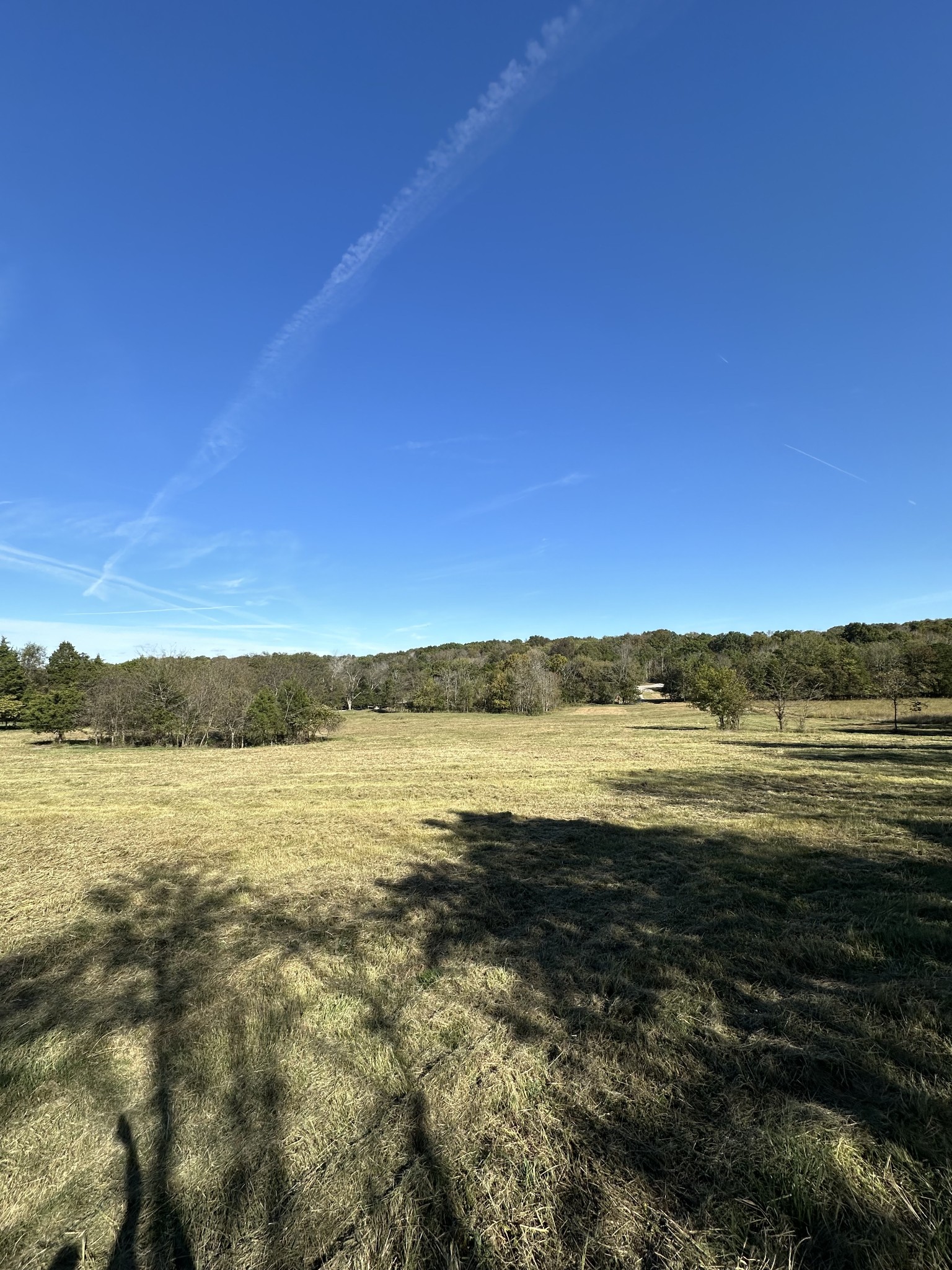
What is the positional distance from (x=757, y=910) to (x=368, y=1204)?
5.57m

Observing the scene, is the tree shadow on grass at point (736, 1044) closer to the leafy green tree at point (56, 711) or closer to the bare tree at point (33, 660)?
the leafy green tree at point (56, 711)

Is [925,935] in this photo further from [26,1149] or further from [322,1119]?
[26,1149]

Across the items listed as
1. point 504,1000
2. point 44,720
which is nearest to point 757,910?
point 504,1000

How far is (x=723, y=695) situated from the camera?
40125 mm

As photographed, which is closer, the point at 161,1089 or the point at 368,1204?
the point at 368,1204

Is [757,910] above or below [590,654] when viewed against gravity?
below

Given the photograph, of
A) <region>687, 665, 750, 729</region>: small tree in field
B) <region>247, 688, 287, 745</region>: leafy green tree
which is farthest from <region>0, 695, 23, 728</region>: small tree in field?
<region>687, 665, 750, 729</region>: small tree in field

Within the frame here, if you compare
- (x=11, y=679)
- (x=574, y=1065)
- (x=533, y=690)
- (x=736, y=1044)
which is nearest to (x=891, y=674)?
(x=533, y=690)

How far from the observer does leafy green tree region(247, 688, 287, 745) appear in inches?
1559

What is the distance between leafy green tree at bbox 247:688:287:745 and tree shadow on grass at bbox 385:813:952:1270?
34.8 metres

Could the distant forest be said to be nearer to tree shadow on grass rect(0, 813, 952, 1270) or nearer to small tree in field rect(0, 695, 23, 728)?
small tree in field rect(0, 695, 23, 728)

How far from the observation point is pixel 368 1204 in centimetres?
279

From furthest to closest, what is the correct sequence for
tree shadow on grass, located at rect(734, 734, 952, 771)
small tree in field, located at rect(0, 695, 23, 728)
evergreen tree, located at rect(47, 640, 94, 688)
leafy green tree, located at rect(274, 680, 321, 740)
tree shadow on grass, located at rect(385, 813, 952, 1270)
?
small tree in field, located at rect(0, 695, 23, 728) < evergreen tree, located at rect(47, 640, 94, 688) < leafy green tree, located at rect(274, 680, 321, 740) < tree shadow on grass, located at rect(734, 734, 952, 771) < tree shadow on grass, located at rect(385, 813, 952, 1270)

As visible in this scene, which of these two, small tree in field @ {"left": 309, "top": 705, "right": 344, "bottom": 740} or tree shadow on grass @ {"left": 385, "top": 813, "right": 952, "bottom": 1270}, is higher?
small tree in field @ {"left": 309, "top": 705, "right": 344, "bottom": 740}
